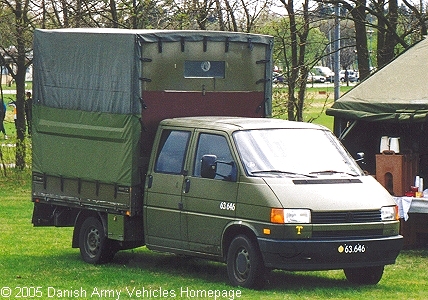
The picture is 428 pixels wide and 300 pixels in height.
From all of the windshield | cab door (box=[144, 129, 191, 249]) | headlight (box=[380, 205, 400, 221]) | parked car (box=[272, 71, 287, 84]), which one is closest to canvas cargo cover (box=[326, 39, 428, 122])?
the windshield

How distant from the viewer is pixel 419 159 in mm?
17266

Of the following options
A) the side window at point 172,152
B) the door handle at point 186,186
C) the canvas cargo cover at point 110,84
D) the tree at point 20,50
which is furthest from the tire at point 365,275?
the tree at point 20,50

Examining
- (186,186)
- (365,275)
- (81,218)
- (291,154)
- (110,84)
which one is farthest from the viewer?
(81,218)

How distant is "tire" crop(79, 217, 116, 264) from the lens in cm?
1400

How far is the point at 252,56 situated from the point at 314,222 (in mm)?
3565

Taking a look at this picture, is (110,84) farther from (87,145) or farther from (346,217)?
(346,217)

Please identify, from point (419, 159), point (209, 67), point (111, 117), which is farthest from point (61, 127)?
→ point (419, 159)

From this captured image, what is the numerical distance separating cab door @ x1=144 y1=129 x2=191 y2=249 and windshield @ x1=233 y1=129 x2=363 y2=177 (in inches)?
35.3

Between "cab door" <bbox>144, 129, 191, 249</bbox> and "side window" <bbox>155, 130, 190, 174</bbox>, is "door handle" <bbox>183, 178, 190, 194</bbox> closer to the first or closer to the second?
"cab door" <bbox>144, 129, 191, 249</bbox>

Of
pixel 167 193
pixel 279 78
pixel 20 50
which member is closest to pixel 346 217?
pixel 167 193

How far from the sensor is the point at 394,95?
54.2 ft

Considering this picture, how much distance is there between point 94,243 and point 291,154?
10.7ft

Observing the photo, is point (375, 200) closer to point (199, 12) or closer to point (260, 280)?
point (260, 280)

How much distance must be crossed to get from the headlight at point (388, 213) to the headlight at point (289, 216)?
3.19 ft
